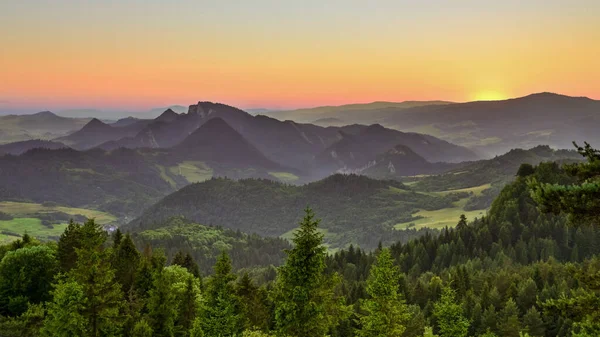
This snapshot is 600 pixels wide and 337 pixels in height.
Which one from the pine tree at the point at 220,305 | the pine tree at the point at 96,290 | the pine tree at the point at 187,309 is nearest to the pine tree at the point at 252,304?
the pine tree at the point at 187,309

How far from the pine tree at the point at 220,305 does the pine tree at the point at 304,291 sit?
39.0ft

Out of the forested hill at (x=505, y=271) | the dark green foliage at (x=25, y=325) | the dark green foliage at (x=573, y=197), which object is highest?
the dark green foliage at (x=573, y=197)

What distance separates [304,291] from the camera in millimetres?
33812

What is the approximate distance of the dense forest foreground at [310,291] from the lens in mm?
19469

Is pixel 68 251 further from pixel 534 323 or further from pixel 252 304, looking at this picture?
pixel 534 323

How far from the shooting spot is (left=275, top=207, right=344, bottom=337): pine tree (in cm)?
3406

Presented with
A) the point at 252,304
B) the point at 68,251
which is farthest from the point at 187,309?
the point at 68,251

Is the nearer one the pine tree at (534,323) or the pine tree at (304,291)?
the pine tree at (304,291)

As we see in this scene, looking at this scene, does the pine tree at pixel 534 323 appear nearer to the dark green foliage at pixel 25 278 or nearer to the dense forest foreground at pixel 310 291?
the dense forest foreground at pixel 310 291

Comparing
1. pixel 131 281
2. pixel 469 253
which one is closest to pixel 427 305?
pixel 131 281

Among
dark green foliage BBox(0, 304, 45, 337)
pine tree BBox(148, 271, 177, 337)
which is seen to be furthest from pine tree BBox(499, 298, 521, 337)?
dark green foliage BBox(0, 304, 45, 337)

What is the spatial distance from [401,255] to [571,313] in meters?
129

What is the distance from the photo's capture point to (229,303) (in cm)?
4544

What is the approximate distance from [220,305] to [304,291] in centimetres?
1498
